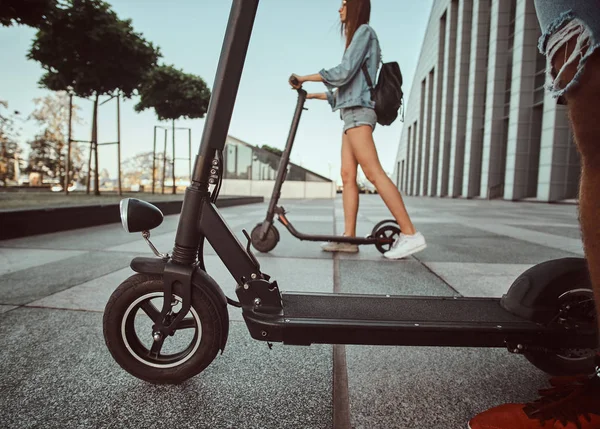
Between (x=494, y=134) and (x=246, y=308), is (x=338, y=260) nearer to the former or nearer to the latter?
(x=246, y=308)

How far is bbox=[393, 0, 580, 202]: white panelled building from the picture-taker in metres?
16.4

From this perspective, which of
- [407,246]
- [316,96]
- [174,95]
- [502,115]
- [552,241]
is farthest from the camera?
[502,115]

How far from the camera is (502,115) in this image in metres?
21.5

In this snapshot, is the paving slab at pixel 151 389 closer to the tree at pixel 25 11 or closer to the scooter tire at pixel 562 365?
the scooter tire at pixel 562 365

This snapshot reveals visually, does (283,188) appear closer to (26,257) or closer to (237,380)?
(26,257)

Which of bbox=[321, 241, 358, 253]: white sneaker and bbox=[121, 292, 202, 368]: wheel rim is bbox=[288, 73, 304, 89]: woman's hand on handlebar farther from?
bbox=[121, 292, 202, 368]: wheel rim

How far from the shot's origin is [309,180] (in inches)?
837

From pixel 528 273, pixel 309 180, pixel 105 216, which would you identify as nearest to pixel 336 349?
pixel 528 273

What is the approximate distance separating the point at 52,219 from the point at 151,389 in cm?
409

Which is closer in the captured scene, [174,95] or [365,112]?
[365,112]

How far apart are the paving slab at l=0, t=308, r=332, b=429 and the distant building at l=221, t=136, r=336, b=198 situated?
18036 mm

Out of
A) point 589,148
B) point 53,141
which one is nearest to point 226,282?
point 589,148

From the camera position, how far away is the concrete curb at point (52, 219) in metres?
3.81

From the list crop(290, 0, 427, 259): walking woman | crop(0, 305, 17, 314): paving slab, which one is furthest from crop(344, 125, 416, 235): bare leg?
crop(0, 305, 17, 314): paving slab
